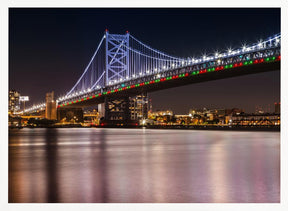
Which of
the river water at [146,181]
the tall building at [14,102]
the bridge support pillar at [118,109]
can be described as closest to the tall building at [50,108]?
the tall building at [14,102]

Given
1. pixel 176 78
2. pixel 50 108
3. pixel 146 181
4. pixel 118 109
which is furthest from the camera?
pixel 50 108

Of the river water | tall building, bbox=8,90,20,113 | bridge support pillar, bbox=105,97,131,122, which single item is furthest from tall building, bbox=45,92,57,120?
the river water

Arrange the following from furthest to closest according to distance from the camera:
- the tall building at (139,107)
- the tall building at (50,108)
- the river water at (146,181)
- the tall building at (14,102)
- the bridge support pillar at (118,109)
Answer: the tall building at (14,102)
the tall building at (50,108)
the tall building at (139,107)
the bridge support pillar at (118,109)
the river water at (146,181)

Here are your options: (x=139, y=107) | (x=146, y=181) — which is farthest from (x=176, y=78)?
(x=146, y=181)

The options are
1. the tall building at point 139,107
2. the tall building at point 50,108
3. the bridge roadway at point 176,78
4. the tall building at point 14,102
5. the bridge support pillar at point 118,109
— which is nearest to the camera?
the bridge roadway at point 176,78

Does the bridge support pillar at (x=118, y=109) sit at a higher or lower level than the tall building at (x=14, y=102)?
lower

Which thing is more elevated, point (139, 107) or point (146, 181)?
point (139, 107)

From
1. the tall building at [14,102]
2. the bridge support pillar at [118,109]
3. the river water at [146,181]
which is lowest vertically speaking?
the river water at [146,181]

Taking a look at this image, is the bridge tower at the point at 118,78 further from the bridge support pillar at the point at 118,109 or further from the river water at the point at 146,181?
the river water at the point at 146,181

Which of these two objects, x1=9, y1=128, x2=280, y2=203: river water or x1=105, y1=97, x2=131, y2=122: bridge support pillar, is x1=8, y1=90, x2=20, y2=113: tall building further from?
x1=9, y1=128, x2=280, y2=203: river water

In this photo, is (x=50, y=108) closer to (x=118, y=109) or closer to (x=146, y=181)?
(x=118, y=109)
